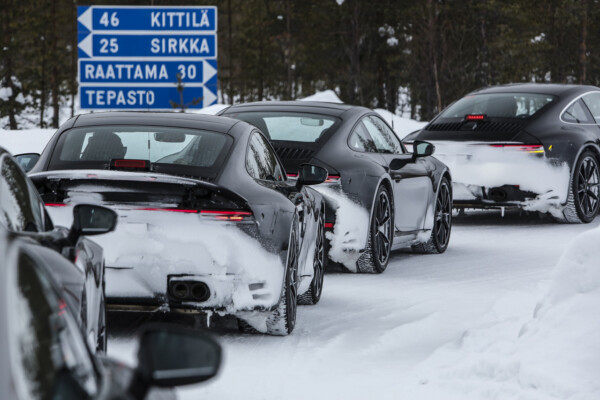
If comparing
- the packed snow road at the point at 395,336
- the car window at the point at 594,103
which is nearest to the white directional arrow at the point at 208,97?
the car window at the point at 594,103

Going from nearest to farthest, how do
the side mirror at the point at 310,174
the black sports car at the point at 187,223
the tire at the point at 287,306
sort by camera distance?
the black sports car at the point at 187,223 → the tire at the point at 287,306 → the side mirror at the point at 310,174

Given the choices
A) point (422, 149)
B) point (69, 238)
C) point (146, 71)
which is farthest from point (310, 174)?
point (146, 71)

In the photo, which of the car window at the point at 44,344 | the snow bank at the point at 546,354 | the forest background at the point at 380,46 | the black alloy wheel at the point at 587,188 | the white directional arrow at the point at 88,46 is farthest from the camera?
the forest background at the point at 380,46

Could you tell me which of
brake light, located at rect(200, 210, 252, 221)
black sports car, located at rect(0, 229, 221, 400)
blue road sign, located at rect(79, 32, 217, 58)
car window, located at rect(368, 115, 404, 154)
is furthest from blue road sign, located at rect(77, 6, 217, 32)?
black sports car, located at rect(0, 229, 221, 400)

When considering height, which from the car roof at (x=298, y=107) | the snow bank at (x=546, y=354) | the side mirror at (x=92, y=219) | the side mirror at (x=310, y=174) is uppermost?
the side mirror at (x=92, y=219)

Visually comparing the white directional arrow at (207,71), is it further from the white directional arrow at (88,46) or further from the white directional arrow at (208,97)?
the white directional arrow at (88,46)

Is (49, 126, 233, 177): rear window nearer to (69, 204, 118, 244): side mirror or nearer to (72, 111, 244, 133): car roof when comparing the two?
(72, 111, 244, 133): car roof

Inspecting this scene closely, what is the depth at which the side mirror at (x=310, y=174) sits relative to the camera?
331 inches

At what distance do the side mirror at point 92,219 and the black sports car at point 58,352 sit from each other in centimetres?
162

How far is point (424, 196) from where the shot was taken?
39.9 feet

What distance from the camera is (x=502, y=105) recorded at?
15.1 metres

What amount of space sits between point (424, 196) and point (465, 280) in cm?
174

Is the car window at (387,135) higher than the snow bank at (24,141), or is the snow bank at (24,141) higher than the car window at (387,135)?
the car window at (387,135)

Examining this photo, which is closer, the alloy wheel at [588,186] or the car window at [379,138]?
the car window at [379,138]
